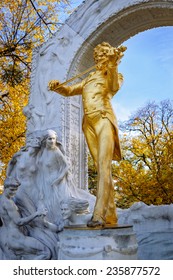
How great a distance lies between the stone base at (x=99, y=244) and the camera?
296cm

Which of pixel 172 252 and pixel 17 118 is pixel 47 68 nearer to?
pixel 17 118

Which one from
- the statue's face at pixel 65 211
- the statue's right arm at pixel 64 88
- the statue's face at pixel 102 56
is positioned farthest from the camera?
the statue's face at pixel 65 211

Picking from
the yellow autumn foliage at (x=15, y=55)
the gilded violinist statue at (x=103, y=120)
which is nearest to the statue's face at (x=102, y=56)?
the gilded violinist statue at (x=103, y=120)

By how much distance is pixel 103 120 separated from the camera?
135 inches

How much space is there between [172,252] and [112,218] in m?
1.88

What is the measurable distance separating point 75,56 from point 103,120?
373cm

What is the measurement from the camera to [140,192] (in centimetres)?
1346

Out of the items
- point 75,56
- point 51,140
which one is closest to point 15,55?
point 75,56

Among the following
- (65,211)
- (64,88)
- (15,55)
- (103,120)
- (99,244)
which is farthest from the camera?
(15,55)

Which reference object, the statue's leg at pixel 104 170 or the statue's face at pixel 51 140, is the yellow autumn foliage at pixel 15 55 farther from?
the statue's leg at pixel 104 170

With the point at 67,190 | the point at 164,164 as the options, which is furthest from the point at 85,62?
the point at 164,164

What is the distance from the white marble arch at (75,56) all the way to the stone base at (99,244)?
11.6ft

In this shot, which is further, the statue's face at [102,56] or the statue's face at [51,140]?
the statue's face at [51,140]

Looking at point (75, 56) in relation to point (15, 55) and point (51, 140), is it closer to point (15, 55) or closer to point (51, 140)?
point (51, 140)
